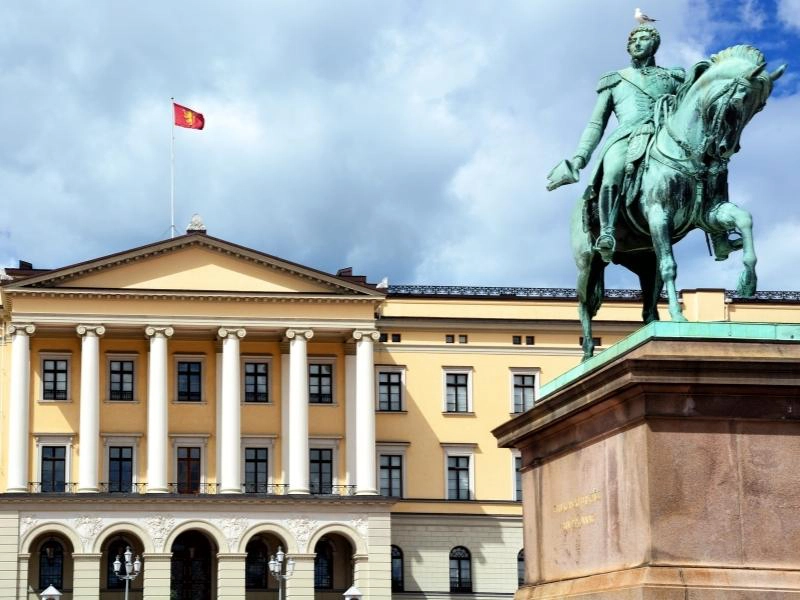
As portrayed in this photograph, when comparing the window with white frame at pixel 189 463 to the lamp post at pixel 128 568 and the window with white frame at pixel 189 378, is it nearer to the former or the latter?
the window with white frame at pixel 189 378

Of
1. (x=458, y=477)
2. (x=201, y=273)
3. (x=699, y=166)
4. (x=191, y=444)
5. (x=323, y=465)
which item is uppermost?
(x=201, y=273)

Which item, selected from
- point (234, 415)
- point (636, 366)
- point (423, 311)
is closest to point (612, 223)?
point (636, 366)

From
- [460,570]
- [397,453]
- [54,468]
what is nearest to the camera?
[54,468]

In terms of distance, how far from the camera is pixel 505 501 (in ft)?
207

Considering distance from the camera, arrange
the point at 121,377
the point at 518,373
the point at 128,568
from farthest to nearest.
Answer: the point at 518,373 < the point at 121,377 < the point at 128,568

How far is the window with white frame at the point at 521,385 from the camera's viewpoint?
63938mm

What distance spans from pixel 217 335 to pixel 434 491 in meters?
10.8

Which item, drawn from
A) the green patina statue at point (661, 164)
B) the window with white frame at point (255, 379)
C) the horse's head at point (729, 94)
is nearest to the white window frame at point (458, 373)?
the window with white frame at point (255, 379)

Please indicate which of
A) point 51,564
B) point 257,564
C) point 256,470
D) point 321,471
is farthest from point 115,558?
point 321,471

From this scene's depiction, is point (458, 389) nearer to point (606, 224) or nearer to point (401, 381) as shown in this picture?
point (401, 381)

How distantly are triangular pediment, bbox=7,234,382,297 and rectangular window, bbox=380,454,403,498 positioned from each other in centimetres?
710

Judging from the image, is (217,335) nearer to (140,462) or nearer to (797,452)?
(140,462)

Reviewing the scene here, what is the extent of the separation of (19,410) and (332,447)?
1207 cm

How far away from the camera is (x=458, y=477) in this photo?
6319 centimetres
